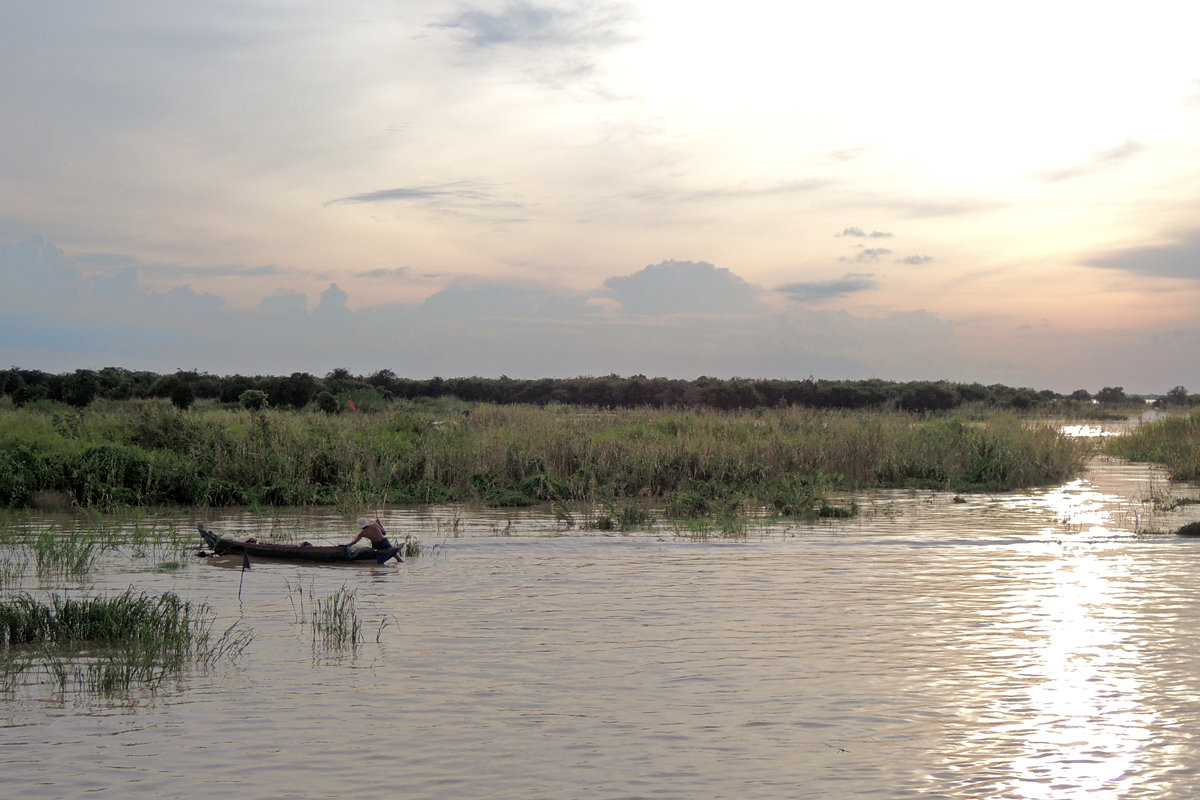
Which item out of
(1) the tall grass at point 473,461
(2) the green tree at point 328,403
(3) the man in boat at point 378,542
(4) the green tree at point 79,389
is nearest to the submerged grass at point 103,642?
(3) the man in boat at point 378,542

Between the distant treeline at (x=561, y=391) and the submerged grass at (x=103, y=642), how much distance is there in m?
38.4

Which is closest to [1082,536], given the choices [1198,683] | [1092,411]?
[1198,683]

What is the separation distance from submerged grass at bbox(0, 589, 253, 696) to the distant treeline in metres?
38.4

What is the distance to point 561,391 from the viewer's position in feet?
257

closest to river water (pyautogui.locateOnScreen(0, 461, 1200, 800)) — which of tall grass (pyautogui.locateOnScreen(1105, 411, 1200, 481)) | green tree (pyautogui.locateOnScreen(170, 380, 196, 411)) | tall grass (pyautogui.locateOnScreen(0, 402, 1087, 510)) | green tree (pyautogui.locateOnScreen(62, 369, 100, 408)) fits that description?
tall grass (pyautogui.locateOnScreen(0, 402, 1087, 510))

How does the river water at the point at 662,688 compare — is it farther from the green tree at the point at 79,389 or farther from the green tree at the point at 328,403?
the green tree at the point at 79,389

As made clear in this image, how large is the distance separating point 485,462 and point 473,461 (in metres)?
0.25

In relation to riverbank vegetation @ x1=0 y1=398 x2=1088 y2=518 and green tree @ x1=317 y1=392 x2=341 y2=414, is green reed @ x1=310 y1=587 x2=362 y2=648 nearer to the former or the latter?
riverbank vegetation @ x1=0 y1=398 x2=1088 y2=518

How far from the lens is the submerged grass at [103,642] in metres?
8.50

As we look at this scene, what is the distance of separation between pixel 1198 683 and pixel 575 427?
71.3 feet

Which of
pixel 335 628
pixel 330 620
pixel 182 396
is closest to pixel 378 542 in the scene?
pixel 330 620

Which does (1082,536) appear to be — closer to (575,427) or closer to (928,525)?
(928,525)

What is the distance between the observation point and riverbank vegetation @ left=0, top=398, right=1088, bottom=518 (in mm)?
21203

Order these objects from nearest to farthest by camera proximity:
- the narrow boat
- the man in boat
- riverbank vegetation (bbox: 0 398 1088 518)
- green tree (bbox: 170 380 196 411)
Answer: the man in boat → the narrow boat → riverbank vegetation (bbox: 0 398 1088 518) → green tree (bbox: 170 380 196 411)
